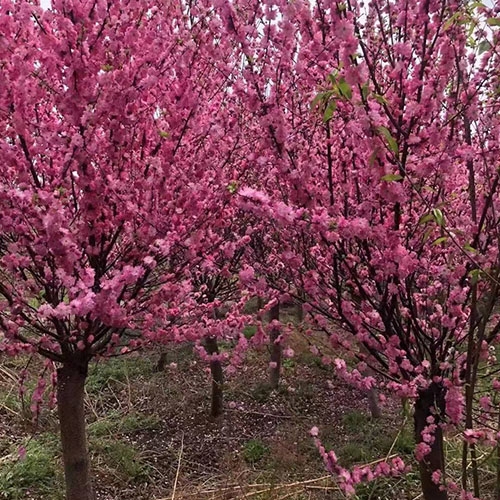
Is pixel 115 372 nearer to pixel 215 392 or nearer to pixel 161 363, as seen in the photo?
pixel 161 363

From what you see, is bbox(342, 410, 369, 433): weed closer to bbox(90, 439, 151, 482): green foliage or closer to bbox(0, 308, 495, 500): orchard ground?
bbox(0, 308, 495, 500): orchard ground

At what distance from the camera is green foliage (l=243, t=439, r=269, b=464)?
5.65m

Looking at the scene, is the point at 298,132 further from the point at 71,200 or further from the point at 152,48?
the point at 71,200

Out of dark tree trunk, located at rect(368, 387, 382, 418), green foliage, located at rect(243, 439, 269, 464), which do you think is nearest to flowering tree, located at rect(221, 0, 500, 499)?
green foliage, located at rect(243, 439, 269, 464)

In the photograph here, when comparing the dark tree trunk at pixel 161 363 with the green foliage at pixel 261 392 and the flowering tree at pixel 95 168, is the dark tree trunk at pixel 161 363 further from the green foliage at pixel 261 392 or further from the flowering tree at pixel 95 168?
the flowering tree at pixel 95 168

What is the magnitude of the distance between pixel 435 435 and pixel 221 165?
6.77ft

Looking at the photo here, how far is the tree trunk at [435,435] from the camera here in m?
2.75

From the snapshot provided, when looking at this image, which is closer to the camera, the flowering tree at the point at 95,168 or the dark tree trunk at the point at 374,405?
the flowering tree at the point at 95,168

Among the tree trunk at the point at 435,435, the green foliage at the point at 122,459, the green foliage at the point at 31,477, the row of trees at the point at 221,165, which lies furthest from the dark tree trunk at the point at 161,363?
the tree trunk at the point at 435,435

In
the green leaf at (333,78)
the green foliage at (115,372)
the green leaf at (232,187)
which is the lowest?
the green foliage at (115,372)

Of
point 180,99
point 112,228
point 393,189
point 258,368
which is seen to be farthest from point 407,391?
point 258,368

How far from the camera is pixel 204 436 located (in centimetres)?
640

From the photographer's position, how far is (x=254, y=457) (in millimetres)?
5648

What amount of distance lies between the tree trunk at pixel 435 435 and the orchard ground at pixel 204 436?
783 millimetres
